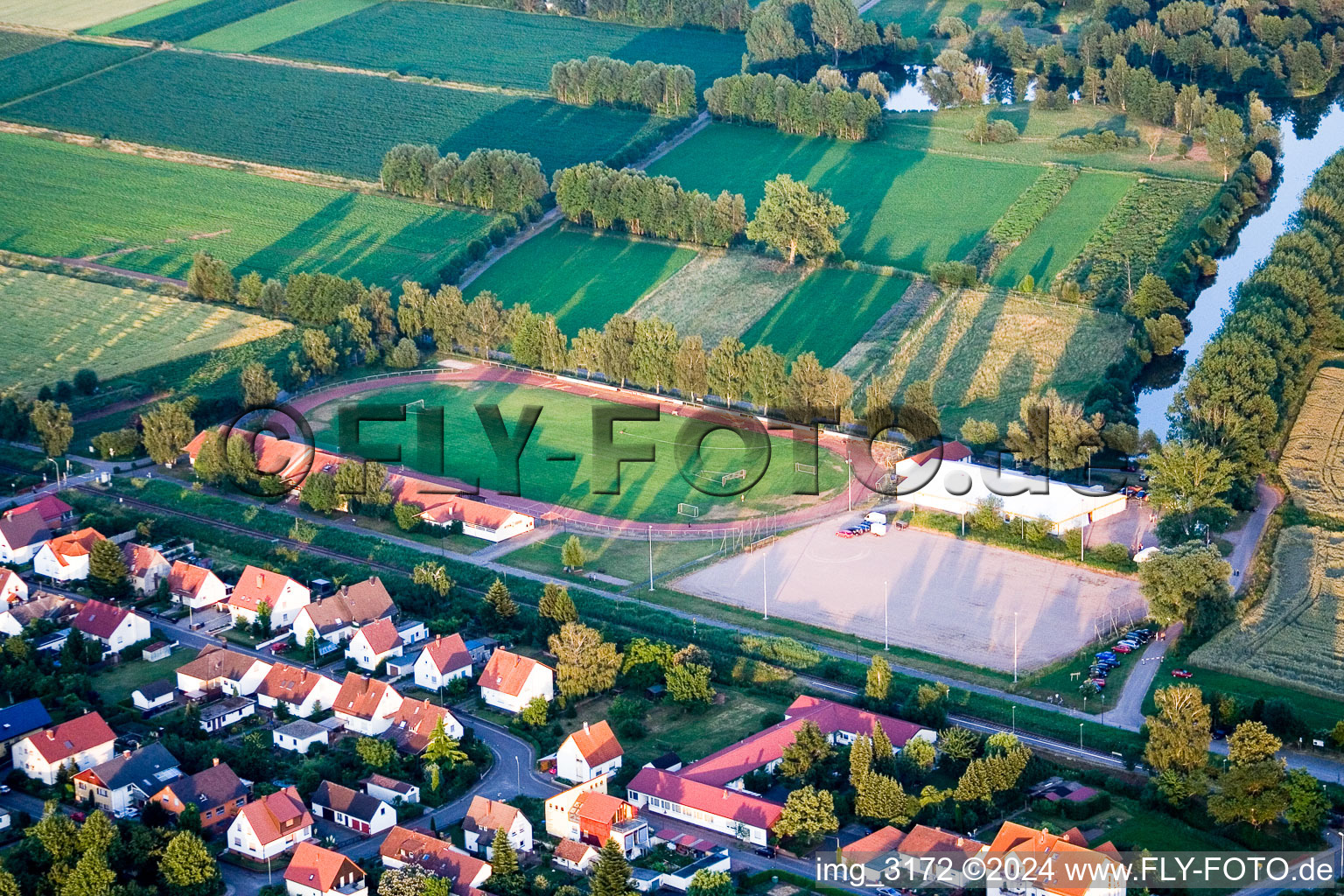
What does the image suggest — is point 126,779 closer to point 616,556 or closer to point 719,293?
point 616,556

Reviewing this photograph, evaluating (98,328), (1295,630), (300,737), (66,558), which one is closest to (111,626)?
(66,558)

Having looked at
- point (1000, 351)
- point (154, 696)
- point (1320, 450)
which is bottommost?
point (154, 696)

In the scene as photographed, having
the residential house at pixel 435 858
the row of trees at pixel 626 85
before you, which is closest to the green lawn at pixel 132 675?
the residential house at pixel 435 858

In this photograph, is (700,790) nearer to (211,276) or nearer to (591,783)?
(591,783)

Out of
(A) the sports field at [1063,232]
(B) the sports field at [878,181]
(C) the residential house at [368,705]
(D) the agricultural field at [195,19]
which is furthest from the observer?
(D) the agricultural field at [195,19]

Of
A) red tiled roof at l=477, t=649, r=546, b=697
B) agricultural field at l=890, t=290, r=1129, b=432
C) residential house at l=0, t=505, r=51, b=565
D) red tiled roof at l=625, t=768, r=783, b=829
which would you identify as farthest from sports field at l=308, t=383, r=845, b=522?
red tiled roof at l=625, t=768, r=783, b=829

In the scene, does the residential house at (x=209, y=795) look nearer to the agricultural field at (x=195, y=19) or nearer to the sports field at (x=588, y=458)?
the sports field at (x=588, y=458)

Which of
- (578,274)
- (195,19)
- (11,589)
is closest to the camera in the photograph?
(11,589)

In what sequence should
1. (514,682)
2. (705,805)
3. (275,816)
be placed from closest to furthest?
(275,816) < (705,805) < (514,682)
